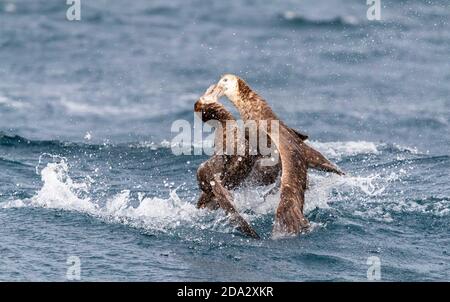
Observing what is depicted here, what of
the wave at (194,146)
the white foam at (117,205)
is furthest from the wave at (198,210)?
the wave at (194,146)

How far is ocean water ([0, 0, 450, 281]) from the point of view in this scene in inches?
552

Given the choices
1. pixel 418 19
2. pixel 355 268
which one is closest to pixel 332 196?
pixel 355 268

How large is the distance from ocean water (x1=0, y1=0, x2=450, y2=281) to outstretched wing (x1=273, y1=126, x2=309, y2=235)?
0.23 meters

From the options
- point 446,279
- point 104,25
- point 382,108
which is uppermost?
point 104,25

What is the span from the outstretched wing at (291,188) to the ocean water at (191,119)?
228 mm

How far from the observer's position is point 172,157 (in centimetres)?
2039

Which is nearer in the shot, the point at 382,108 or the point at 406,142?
the point at 406,142

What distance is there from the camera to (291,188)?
46.8ft

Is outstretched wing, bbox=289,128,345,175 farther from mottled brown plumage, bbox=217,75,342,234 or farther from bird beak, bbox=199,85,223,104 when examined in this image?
bird beak, bbox=199,85,223,104

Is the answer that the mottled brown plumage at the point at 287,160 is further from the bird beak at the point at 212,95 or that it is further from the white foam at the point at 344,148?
the white foam at the point at 344,148

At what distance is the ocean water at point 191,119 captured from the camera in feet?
46.0

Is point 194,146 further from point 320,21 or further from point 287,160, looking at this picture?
point 320,21
